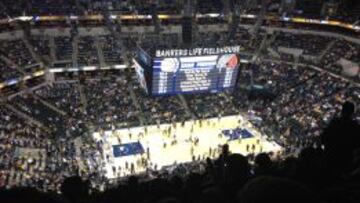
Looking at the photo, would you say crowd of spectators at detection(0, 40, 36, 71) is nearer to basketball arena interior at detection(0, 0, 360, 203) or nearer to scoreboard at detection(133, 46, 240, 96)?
basketball arena interior at detection(0, 0, 360, 203)

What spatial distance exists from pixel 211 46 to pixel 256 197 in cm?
3499

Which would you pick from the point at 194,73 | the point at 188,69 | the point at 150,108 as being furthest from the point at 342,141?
the point at 150,108

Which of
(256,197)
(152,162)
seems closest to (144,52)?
(152,162)

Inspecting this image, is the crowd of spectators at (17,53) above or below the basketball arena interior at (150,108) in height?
above

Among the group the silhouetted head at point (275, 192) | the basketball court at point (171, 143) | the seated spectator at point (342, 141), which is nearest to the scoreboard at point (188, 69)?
the basketball court at point (171, 143)

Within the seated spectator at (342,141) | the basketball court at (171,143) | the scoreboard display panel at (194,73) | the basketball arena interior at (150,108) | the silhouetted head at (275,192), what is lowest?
the basketball court at (171,143)

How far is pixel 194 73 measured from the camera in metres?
39.1

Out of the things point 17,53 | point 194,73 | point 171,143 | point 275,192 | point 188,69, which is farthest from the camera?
point 17,53

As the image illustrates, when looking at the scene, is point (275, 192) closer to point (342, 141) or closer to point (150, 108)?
point (342, 141)

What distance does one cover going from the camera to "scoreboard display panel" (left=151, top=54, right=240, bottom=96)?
124ft

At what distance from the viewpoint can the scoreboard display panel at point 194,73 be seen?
37.7 m

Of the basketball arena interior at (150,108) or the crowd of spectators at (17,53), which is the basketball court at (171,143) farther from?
the crowd of spectators at (17,53)

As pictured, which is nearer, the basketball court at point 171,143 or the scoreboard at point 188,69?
the basketball court at point 171,143

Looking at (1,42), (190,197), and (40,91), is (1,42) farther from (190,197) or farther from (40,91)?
(190,197)
